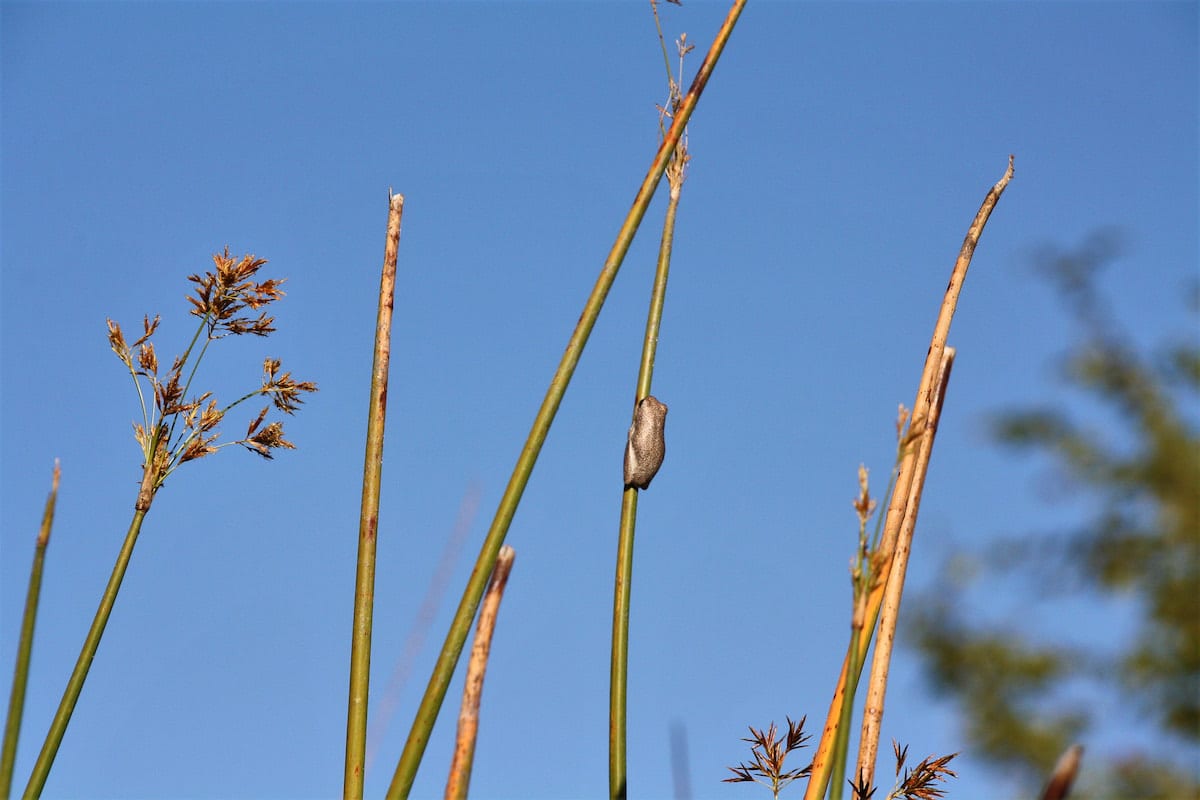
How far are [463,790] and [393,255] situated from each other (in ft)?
1.75

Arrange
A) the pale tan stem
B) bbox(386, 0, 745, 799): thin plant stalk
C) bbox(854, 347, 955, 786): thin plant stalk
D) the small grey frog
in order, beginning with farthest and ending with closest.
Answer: the small grey frog
bbox(854, 347, 955, 786): thin plant stalk
bbox(386, 0, 745, 799): thin plant stalk
the pale tan stem

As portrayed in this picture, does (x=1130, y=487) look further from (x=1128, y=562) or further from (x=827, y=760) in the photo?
(x=827, y=760)

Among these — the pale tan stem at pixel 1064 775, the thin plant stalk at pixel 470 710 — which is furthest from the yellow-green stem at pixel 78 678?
the pale tan stem at pixel 1064 775

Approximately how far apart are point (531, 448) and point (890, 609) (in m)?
0.36

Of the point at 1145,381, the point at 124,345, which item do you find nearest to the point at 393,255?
the point at 124,345

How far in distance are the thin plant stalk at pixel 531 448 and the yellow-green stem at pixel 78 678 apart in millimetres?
338

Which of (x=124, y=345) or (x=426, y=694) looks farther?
(x=124, y=345)

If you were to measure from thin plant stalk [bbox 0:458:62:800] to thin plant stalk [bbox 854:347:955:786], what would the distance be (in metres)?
0.64

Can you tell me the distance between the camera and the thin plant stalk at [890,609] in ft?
3.28


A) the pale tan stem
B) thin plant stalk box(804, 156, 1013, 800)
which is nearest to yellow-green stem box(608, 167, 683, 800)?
thin plant stalk box(804, 156, 1013, 800)

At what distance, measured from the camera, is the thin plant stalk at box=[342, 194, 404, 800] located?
2.95 feet

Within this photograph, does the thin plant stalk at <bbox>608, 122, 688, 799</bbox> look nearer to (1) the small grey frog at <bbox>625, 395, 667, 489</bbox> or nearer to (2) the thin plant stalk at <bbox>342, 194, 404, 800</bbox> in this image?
(1) the small grey frog at <bbox>625, 395, 667, 489</bbox>

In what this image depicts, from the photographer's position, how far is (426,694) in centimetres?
87

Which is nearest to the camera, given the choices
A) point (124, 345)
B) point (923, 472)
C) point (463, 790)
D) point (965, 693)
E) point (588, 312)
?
point (463, 790)
